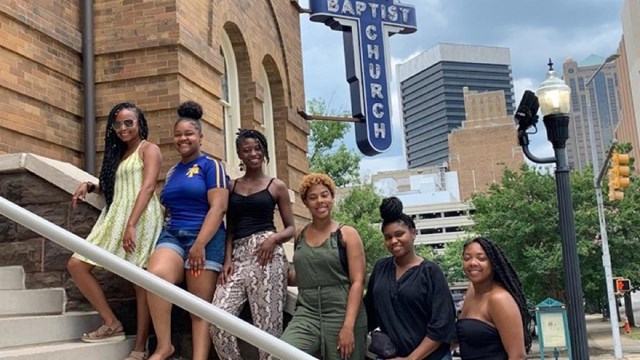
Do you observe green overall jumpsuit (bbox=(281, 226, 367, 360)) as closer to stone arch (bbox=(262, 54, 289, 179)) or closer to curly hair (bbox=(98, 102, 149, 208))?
curly hair (bbox=(98, 102, 149, 208))

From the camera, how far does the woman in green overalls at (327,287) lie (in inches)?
151

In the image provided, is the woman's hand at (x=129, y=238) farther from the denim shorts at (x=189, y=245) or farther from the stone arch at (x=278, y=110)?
the stone arch at (x=278, y=110)

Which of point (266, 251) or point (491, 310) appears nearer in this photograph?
point (491, 310)

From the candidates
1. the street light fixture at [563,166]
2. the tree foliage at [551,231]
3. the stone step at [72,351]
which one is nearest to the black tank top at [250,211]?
the stone step at [72,351]

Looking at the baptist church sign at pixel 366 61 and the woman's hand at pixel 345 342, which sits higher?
the baptist church sign at pixel 366 61

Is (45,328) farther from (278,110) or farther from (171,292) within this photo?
(278,110)

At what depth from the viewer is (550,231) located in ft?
98.5

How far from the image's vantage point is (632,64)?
86.6m

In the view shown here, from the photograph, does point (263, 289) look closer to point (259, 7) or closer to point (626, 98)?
point (259, 7)

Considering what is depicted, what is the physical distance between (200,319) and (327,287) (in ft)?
2.75

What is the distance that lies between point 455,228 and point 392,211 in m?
113

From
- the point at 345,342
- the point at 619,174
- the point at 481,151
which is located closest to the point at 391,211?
the point at 345,342

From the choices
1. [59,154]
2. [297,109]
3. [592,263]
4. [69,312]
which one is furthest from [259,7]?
[592,263]

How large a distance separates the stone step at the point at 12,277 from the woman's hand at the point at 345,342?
2.74 meters
